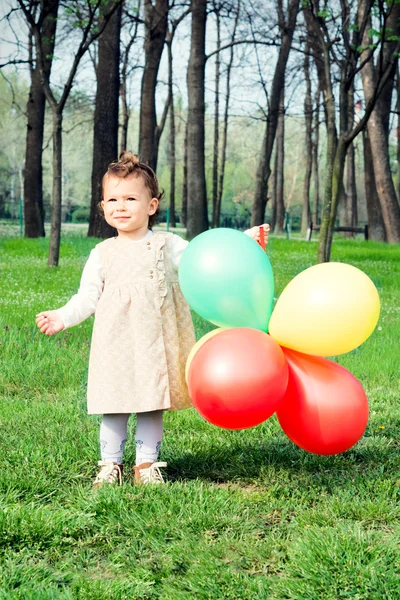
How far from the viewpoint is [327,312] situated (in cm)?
283

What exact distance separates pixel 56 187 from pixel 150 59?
689cm

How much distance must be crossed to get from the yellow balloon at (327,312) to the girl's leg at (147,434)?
69cm

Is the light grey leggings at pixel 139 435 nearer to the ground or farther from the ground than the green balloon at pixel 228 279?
nearer to the ground

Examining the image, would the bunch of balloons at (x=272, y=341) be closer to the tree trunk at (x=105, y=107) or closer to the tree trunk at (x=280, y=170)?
the tree trunk at (x=105, y=107)

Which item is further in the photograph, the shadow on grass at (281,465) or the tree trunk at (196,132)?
the tree trunk at (196,132)

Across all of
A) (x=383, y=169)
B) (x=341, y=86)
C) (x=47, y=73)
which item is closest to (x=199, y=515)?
(x=341, y=86)

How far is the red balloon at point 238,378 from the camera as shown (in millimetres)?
2709

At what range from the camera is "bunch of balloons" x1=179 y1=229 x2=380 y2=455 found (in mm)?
2748

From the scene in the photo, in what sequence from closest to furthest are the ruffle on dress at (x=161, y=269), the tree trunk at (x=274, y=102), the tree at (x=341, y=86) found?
the ruffle on dress at (x=161, y=269) < the tree at (x=341, y=86) < the tree trunk at (x=274, y=102)

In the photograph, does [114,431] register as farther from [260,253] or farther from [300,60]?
[300,60]

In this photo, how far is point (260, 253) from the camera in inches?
117

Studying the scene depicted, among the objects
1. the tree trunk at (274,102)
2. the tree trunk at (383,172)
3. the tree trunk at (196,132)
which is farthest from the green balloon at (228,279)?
the tree trunk at (274,102)

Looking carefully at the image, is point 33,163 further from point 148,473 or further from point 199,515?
point 199,515

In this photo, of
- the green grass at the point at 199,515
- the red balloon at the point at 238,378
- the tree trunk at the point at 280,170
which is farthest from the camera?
the tree trunk at the point at 280,170
